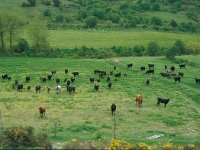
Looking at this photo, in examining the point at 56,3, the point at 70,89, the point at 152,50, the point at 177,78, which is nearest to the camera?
the point at 70,89

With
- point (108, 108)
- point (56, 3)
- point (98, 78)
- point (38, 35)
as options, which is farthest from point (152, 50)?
point (56, 3)

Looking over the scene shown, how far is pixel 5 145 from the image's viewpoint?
22.3 metres

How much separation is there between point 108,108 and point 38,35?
36.5 metres

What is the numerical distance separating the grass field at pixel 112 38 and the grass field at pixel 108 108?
2350 centimetres

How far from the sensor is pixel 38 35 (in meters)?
70.2

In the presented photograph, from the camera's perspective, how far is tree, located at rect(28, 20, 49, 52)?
2763 inches

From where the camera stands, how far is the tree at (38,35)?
70188 mm

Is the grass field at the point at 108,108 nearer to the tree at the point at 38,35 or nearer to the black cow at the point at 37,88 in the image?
the black cow at the point at 37,88

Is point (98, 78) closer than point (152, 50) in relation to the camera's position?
Yes

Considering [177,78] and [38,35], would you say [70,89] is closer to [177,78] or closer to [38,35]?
[177,78]

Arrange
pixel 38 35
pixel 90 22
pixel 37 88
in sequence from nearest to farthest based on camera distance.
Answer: pixel 37 88, pixel 38 35, pixel 90 22

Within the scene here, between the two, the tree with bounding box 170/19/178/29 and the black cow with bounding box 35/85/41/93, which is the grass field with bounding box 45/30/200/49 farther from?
the black cow with bounding box 35/85/41/93

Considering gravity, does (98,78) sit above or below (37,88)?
below

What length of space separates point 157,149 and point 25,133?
712cm
